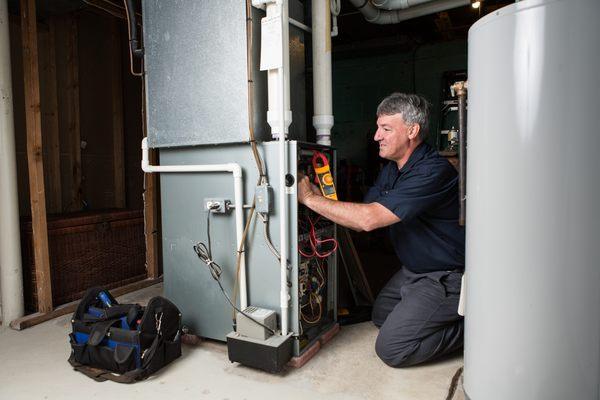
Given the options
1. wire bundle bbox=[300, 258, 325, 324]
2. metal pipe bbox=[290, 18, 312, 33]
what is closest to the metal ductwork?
metal pipe bbox=[290, 18, 312, 33]

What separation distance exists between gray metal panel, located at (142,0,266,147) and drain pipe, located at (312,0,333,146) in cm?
36

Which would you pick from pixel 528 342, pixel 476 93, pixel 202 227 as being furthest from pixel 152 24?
pixel 528 342

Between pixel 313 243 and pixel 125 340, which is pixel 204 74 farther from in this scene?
pixel 125 340

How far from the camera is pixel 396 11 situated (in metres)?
2.70

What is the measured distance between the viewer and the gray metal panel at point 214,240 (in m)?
1.77

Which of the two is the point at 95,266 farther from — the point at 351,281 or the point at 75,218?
the point at 351,281

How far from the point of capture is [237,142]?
179 centimetres

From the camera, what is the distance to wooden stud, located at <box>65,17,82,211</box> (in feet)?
10.2

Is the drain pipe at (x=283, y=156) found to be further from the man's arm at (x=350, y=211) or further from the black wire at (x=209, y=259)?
the black wire at (x=209, y=259)

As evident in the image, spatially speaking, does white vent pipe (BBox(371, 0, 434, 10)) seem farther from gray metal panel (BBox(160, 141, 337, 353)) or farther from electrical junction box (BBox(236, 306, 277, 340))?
electrical junction box (BBox(236, 306, 277, 340))

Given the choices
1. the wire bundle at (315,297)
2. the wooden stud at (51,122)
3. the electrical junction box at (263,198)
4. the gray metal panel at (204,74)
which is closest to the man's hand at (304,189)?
the electrical junction box at (263,198)

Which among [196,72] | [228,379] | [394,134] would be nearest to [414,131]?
[394,134]

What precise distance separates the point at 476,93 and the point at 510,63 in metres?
0.13

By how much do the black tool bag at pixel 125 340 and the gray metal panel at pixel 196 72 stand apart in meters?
0.80
